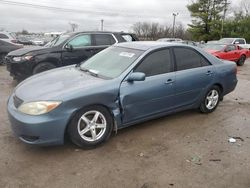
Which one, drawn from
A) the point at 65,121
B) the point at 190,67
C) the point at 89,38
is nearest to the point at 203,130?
the point at 190,67

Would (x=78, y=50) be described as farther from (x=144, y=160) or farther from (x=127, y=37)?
(x=144, y=160)

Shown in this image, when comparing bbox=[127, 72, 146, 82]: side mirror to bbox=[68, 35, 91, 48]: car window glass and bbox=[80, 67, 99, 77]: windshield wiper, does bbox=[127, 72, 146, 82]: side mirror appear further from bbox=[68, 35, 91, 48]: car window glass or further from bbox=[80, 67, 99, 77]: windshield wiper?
bbox=[68, 35, 91, 48]: car window glass

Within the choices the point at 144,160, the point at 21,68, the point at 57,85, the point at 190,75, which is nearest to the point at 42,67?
the point at 21,68

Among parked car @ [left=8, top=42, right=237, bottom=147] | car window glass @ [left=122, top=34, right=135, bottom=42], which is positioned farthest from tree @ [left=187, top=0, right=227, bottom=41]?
parked car @ [left=8, top=42, right=237, bottom=147]

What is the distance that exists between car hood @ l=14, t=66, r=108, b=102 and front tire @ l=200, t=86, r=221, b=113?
96.4 inches

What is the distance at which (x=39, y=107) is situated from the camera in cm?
369

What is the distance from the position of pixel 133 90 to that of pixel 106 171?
1.36 m

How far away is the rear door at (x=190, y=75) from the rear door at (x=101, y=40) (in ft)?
13.3

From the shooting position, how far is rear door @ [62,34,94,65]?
8.19 metres

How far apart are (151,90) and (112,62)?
0.84 metres

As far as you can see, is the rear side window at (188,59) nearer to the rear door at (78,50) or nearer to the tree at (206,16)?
the rear door at (78,50)

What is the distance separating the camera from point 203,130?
4957 mm

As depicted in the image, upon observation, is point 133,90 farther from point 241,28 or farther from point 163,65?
point 241,28

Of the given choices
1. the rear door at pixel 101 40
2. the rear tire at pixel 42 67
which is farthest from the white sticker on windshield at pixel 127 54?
the rear door at pixel 101 40
